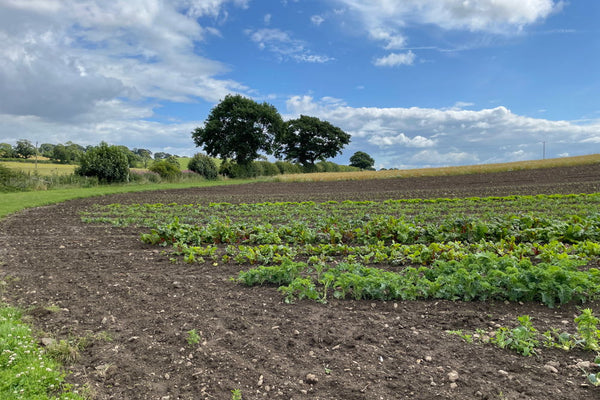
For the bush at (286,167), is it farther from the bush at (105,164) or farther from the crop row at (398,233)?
the crop row at (398,233)

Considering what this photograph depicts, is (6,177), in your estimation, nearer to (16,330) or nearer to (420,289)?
(16,330)

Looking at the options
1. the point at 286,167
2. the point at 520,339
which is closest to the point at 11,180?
the point at 520,339

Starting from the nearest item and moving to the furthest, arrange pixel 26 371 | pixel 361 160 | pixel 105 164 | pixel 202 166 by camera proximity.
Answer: pixel 26 371 < pixel 105 164 < pixel 202 166 < pixel 361 160

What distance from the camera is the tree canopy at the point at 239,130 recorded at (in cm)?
4916

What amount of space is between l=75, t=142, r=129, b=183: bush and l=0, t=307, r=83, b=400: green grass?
101 feet

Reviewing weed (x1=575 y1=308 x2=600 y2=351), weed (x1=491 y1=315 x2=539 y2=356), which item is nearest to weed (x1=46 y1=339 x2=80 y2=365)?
weed (x1=491 y1=315 x2=539 y2=356)

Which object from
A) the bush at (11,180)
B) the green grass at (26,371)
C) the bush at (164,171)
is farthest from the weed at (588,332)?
the bush at (164,171)

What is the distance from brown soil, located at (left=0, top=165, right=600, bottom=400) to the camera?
313cm

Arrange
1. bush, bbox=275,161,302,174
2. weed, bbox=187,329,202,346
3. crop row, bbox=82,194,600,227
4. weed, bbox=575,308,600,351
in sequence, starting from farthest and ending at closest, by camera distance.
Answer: bush, bbox=275,161,302,174, crop row, bbox=82,194,600,227, weed, bbox=187,329,202,346, weed, bbox=575,308,600,351

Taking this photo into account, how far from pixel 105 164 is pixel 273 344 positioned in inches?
1281

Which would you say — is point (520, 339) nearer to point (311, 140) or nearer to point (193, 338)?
point (193, 338)

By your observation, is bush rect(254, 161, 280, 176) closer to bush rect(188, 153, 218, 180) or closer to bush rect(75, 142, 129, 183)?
bush rect(188, 153, 218, 180)

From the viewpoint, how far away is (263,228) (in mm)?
8578

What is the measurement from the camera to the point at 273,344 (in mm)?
3797
